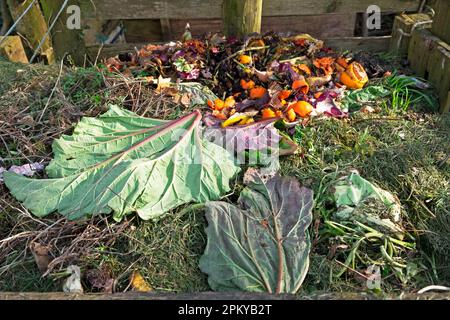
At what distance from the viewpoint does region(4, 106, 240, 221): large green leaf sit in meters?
2.60

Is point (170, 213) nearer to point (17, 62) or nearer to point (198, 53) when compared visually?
point (198, 53)

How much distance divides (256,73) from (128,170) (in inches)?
63.0

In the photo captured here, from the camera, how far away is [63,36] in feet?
14.6

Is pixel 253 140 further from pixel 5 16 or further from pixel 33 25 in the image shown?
pixel 5 16

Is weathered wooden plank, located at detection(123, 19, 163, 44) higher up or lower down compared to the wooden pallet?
lower down

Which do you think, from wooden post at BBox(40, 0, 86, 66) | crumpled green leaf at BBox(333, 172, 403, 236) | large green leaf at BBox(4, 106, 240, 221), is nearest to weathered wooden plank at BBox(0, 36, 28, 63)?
wooden post at BBox(40, 0, 86, 66)

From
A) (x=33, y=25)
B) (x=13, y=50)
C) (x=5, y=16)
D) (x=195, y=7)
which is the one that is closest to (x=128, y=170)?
(x=195, y=7)

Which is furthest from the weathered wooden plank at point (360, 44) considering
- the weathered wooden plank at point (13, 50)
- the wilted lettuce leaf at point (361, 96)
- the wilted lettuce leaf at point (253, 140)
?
the weathered wooden plank at point (13, 50)

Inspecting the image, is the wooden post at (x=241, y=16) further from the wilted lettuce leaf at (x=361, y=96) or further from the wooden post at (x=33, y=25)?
the wooden post at (x=33, y=25)

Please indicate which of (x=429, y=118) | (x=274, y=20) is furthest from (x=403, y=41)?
(x=274, y=20)

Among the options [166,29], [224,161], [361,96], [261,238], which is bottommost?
[261,238]

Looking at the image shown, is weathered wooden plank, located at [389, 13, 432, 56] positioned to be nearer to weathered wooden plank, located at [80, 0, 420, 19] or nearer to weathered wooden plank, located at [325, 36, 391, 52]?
weathered wooden plank, located at [325, 36, 391, 52]

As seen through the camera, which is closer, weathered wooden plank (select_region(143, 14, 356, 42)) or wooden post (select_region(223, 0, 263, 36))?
wooden post (select_region(223, 0, 263, 36))

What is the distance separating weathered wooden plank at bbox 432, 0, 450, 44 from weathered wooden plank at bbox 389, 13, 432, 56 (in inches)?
9.4
